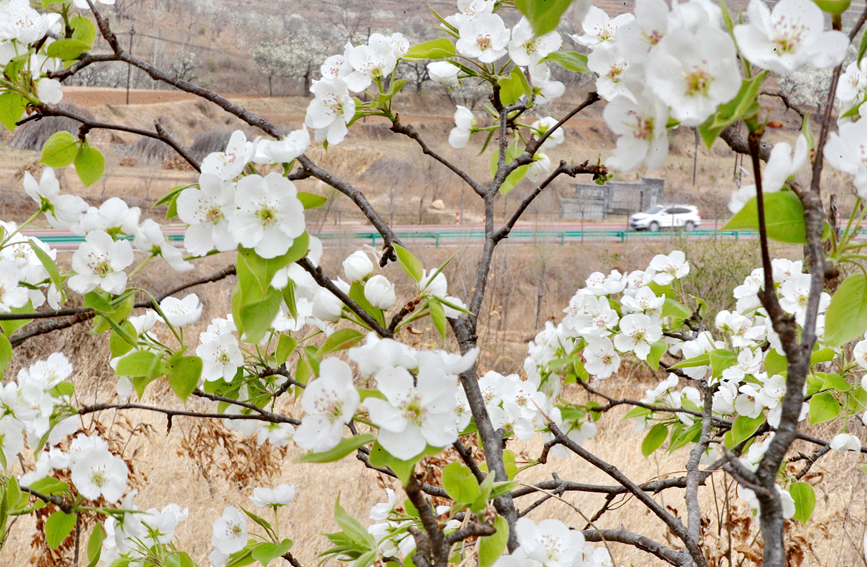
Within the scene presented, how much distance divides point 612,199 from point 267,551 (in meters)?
17.7

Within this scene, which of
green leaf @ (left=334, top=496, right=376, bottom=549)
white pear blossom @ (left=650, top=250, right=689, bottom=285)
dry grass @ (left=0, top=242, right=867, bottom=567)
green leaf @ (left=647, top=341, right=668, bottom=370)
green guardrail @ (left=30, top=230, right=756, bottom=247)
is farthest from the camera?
green guardrail @ (left=30, top=230, right=756, bottom=247)

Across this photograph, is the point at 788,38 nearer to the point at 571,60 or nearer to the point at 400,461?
the point at 400,461

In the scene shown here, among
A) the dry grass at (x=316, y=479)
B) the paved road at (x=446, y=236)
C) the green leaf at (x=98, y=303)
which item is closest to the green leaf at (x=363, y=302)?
the green leaf at (x=98, y=303)

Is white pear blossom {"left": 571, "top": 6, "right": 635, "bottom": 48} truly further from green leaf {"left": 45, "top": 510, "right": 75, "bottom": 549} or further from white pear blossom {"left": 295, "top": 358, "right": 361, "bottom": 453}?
green leaf {"left": 45, "top": 510, "right": 75, "bottom": 549}

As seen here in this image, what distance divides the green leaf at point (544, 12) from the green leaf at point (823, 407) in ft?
2.45

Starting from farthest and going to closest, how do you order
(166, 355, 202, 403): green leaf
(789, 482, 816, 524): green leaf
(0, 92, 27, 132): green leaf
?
(789, 482, 816, 524): green leaf → (0, 92, 27, 132): green leaf → (166, 355, 202, 403): green leaf

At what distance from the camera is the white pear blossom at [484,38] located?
0.93 metres

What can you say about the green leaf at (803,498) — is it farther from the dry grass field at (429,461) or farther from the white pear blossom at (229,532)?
the white pear blossom at (229,532)

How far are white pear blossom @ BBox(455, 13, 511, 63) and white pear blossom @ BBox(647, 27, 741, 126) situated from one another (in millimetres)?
606

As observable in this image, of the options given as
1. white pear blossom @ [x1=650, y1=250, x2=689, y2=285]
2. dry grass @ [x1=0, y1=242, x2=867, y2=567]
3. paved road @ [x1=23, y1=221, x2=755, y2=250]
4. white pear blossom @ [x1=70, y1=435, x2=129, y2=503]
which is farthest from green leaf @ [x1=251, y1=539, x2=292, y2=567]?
paved road @ [x1=23, y1=221, x2=755, y2=250]

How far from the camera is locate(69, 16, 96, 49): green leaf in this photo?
33.5 inches

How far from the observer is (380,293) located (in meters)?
0.59

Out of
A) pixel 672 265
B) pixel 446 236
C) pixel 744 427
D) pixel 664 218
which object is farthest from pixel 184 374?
pixel 664 218

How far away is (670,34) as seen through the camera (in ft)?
1.13
